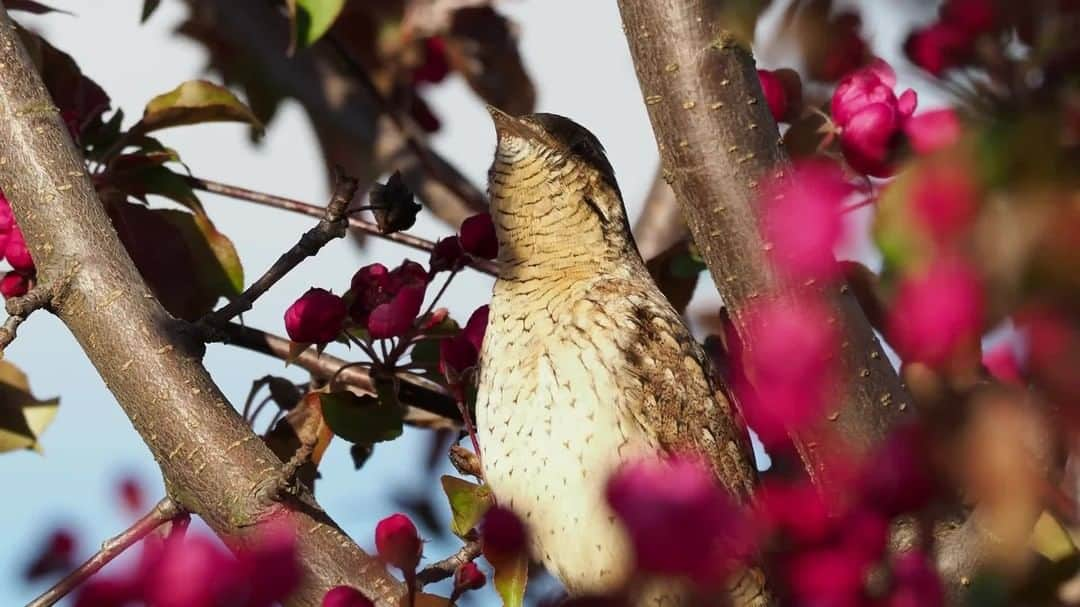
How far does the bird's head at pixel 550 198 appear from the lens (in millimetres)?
2920

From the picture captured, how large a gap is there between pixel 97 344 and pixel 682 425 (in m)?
1.06

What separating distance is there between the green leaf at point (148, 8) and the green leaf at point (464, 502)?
138cm

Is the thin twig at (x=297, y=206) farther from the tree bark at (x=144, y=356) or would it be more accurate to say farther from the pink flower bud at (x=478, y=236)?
the tree bark at (x=144, y=356)

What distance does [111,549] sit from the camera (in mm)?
2160

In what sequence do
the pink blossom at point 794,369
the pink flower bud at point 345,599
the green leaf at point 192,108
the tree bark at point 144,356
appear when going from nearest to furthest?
1. the pink blossom at point 794,369
2. the pink flower bud at point 345,599
3. the tree bark at point 144,356
4. the green leaf at point 192,108

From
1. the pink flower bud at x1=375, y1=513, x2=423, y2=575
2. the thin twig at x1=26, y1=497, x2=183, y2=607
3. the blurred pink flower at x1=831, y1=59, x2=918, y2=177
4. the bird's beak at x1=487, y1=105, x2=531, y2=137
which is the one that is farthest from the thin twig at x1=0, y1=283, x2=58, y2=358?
the blurred pink flower at x1=831, y1=59, x2=918, y2=177

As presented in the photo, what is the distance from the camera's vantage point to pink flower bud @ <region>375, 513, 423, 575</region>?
1627 millimetres

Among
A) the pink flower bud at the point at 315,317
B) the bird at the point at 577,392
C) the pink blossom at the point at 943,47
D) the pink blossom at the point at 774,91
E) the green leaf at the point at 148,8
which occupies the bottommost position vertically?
the bird at the point at 577,392

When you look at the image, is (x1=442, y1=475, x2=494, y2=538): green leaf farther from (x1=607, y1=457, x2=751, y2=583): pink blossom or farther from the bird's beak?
(x1=607, y1=457, x2=751, y2=583): pink blossom

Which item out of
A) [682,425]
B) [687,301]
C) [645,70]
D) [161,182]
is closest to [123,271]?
[161,182]

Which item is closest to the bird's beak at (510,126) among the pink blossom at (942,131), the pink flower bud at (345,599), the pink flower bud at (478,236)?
the pink flower bud at (478,236)

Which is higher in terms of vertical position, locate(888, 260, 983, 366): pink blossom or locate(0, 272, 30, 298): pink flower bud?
locate(0, 272, 30, 298): pink flower bud

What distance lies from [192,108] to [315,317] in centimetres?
73

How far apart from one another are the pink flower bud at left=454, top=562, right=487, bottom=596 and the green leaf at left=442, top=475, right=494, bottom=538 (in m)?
0.16
